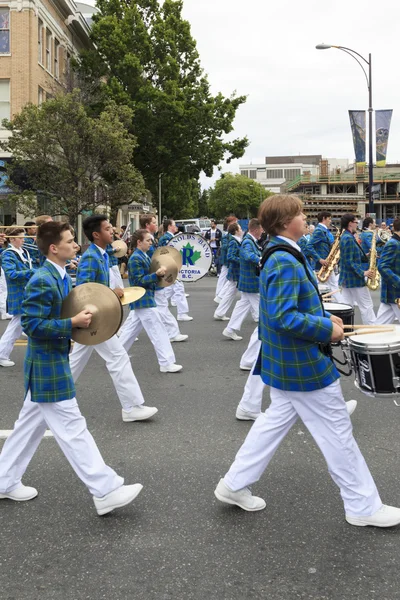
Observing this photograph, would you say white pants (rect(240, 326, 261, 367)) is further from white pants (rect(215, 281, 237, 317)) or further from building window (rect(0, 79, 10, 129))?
→ building window (rect(0, 79, 10, 129))

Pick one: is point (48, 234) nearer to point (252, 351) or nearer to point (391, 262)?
point (252, 351)

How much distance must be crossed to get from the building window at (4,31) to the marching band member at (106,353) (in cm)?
2551

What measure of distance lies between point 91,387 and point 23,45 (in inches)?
980

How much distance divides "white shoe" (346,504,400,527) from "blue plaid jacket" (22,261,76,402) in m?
1.75

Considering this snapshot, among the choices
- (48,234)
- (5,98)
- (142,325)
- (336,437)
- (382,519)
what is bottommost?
(382,519)

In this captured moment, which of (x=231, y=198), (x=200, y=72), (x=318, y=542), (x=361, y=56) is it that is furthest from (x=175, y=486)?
(x=231, y=198)

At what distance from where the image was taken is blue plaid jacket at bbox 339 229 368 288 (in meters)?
9.07

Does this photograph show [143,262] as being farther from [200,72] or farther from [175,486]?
[200,72]

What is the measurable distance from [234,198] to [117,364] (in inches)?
3660

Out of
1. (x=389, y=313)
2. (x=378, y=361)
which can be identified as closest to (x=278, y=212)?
Result: (x=378, y=361)

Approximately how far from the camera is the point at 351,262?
906 cm

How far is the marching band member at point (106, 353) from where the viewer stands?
545 centimetres

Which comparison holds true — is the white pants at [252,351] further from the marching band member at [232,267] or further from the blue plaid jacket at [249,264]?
the marching band member at [232,267]

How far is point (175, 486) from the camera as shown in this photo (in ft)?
13.4
